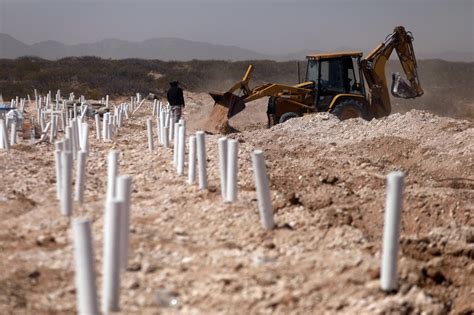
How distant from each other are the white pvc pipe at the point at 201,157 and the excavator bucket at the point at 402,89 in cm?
1307

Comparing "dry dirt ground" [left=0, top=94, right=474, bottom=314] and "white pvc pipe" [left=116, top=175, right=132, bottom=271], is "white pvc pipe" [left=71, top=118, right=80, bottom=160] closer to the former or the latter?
"dry dirt ground" [left=0, top=94, right=474, bottom=314]

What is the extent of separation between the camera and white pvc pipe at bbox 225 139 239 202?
24.1 ft

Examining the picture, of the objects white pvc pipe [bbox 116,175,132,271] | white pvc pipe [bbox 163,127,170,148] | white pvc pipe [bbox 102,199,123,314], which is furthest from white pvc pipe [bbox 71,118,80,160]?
white pvc pipe [bbox 102,199,123,314]

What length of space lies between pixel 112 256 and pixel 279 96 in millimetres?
14882

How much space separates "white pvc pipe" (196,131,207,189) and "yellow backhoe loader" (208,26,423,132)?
32.7ft

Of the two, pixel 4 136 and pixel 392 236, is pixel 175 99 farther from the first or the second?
pixel 392 236

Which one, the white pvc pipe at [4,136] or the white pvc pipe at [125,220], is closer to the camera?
the white pvc pipe at [125,220]

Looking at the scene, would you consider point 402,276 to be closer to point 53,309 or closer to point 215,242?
point 215,242

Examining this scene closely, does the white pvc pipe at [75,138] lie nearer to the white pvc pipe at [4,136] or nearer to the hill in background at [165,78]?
the white pvc pipe at [4,136]

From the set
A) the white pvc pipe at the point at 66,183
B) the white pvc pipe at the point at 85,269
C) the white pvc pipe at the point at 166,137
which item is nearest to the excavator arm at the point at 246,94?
the white pvc pipe at the point at 166,137

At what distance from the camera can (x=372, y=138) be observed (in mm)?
15930

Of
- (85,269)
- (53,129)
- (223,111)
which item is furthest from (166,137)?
(85,269)

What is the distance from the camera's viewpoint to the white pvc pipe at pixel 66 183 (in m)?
6.95

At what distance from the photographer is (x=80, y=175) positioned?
7648 mm
